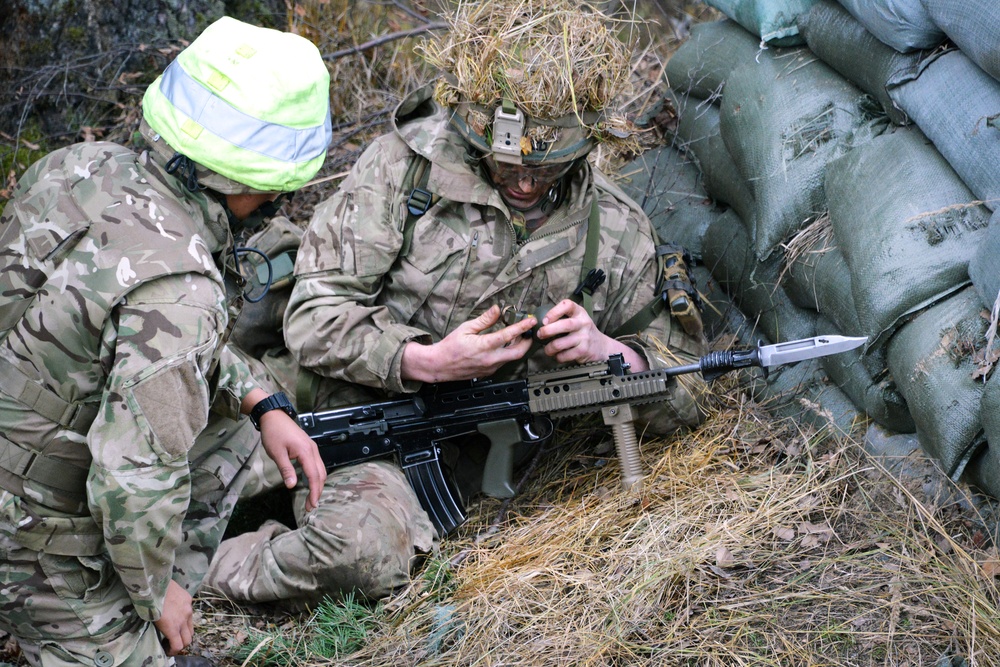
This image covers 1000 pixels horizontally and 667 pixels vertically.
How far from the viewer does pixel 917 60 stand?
3463 millimetres

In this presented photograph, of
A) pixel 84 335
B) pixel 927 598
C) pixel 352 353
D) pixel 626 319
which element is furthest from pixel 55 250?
pixel 927 598

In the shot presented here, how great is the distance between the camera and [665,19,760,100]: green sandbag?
4.53 m

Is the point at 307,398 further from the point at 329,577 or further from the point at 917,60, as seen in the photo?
the point at 917,60

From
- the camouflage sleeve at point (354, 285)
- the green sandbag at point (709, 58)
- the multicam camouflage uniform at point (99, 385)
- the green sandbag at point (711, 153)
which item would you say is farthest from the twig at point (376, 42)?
the multicam camouflage uniform at point (99, 385)

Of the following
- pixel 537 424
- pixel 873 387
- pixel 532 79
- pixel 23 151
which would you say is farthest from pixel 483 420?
pixel 23 151

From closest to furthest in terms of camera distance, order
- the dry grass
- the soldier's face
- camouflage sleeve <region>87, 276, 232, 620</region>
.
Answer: camouflage sleeve <region>87, 276, 232, 620</region>
the dry grass
the soldier's face

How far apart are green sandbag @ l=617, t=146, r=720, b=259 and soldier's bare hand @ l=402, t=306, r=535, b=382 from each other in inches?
53.0

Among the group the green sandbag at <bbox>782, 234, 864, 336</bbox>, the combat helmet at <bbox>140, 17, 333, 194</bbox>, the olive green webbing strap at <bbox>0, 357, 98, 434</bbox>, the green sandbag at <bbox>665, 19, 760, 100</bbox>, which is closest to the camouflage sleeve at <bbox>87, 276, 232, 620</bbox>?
the olive green webbing strap at <bbox>0, 357, 98, 434</bbox>

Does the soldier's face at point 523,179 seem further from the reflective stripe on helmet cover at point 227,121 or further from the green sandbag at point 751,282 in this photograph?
the reflective stripe on helmet cover at point 227,121

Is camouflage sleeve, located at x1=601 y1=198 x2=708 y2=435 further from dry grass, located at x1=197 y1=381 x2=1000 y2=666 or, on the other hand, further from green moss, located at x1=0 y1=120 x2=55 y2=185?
green moss, located at x1=0 y1=120 x2=55 y2=185

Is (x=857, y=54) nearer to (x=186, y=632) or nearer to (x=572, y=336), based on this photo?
(x=572, y=336)

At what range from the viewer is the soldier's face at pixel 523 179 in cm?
371

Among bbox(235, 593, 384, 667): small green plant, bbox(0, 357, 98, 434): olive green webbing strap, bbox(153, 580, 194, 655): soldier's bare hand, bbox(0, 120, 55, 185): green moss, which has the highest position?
bbox(0, 357, 98, 434): olive green webbing strap

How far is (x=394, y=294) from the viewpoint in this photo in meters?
4.02
